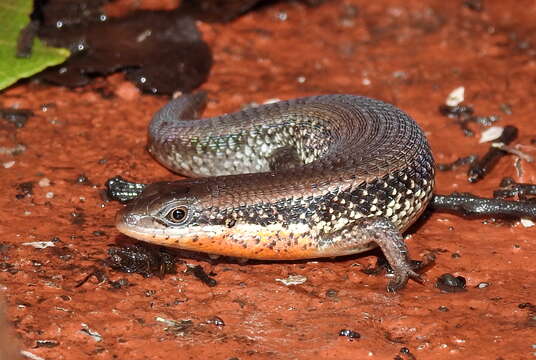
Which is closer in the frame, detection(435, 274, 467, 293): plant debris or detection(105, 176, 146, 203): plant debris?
detection(435, 274, 467, 293): plant debris

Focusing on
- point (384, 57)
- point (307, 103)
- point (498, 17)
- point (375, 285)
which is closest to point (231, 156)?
point (307, 103)

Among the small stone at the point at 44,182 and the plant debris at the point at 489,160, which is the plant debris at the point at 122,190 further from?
the plant debris at the point at 489,160

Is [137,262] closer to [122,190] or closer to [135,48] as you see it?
[122,190]

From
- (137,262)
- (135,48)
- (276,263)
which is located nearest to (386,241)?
(276,263)

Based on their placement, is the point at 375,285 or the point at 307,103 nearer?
the point at 375,285

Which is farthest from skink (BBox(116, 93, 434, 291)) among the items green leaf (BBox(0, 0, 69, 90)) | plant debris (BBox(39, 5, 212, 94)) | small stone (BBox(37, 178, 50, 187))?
green leaf (BBox(0, 0, 69, 90))

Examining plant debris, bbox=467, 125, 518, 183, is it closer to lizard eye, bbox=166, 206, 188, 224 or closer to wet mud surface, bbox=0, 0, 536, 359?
wet mud surface, bbox=0, 0, 536, 359

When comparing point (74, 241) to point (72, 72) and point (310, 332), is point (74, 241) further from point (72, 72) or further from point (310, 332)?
point (72, 72)
